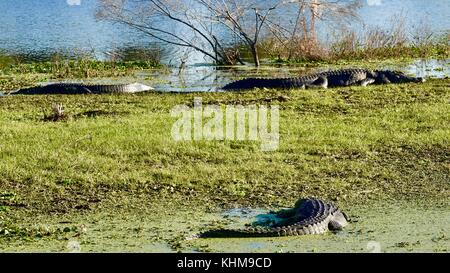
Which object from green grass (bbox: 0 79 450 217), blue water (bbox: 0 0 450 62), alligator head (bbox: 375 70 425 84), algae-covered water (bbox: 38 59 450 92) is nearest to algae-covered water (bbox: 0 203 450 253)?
green grass (bbox: 0 79 450 217)

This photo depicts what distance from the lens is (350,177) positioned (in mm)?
7793

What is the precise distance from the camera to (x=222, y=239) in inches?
232

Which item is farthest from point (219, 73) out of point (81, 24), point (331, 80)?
point (81, 24)

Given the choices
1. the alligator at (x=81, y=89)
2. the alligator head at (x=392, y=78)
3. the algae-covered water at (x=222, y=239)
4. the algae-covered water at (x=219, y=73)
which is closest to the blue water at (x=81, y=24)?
the algae-covered water at (x=219, y=73)

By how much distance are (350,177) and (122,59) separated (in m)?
12.8

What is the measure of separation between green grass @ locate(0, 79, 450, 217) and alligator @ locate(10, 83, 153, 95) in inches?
76.2

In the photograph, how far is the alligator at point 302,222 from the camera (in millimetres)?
5938

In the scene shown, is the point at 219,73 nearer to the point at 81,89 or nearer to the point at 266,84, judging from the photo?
the point at 266,84

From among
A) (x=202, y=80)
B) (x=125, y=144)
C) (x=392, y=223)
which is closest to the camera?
(x=392, y=223)

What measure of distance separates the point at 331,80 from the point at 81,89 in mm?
4338

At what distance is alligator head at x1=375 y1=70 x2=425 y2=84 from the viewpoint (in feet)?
46.2

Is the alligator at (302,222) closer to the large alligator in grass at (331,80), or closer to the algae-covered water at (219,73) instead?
the large alligator in grass at (331,80)
